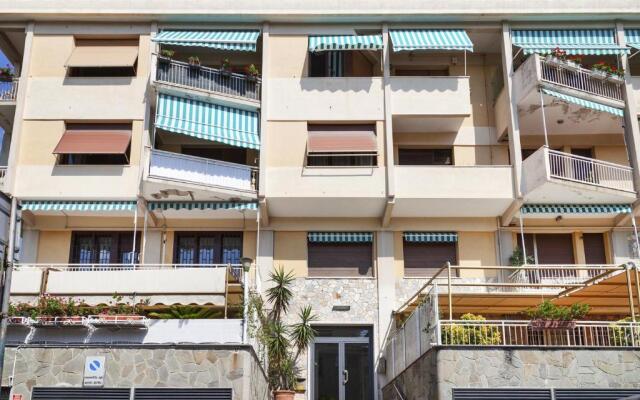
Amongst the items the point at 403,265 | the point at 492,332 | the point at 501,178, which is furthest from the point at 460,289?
the point at 492,332

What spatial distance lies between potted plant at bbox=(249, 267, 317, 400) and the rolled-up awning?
6214 millimetres

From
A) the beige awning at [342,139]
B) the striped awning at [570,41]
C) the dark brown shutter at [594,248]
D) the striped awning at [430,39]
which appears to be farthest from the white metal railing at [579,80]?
the beige awning at [342,139]

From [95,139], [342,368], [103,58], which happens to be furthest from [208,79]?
[342,368]

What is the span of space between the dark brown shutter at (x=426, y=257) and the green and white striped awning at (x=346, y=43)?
253 inches

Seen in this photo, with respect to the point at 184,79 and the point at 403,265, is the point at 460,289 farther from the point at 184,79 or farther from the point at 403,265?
the point at 184,79

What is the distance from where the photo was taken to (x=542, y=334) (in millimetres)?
16812

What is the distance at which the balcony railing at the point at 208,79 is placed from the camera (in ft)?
78.8

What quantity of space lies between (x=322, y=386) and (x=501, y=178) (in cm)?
832

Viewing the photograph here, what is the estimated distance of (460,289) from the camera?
23594mm

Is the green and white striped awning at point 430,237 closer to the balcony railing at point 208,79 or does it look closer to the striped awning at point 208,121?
the striped awning at point 208,121

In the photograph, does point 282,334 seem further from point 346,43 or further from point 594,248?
point 594,248

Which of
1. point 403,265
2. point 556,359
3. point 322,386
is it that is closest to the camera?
point 556,359

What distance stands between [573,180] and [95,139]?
1455 cm

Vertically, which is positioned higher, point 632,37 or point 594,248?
point 632,37
